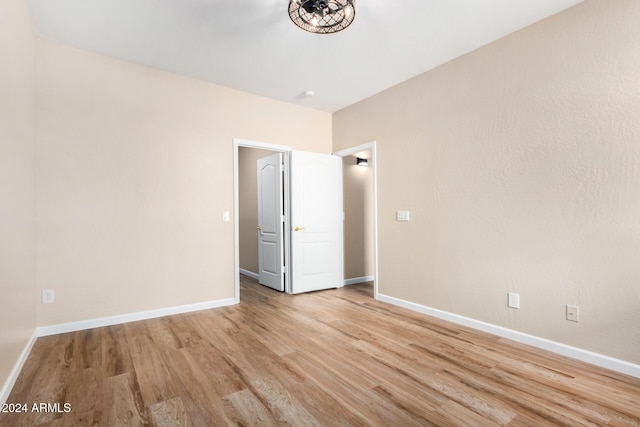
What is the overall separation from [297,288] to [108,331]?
88.7 inches

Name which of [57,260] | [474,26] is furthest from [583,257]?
[57,260]

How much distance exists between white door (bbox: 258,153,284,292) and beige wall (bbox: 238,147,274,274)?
0.57 m

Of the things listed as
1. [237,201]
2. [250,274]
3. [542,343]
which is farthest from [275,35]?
[250,274]

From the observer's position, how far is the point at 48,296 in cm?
292

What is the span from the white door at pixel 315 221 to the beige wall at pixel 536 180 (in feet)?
4.21

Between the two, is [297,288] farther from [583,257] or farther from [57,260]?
[583,257]

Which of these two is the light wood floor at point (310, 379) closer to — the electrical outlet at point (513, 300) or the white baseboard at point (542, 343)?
the white baseboard at point (542, 343)

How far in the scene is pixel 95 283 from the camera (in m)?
3.14

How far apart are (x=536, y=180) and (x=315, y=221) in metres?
2.79

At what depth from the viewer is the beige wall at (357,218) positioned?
17.2 feet

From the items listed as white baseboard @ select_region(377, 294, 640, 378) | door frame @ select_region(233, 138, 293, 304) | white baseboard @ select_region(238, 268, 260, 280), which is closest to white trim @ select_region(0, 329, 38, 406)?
door frame @ select_region(233, 138, 293, 304)

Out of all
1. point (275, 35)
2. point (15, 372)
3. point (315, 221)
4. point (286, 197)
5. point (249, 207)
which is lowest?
point (15, 372)

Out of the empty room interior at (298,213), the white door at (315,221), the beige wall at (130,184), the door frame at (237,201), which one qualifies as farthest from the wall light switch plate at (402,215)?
the beige wall at (130,184)

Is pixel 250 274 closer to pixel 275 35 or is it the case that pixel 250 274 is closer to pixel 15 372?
pixel 15 372
